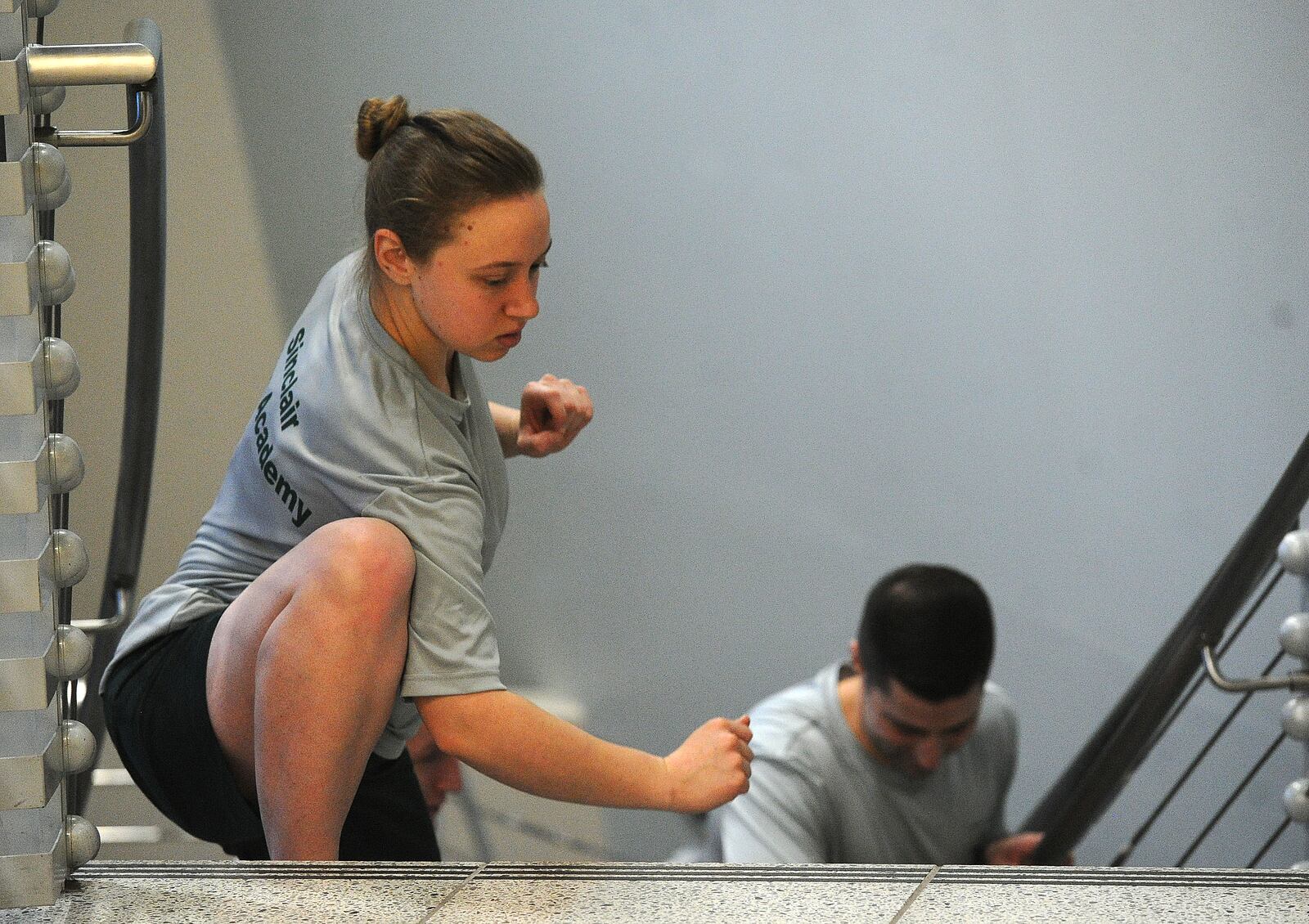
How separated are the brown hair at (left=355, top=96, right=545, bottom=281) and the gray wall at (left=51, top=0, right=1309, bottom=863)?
2.13 meters

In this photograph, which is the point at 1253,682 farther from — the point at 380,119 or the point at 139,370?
the point at 139,370

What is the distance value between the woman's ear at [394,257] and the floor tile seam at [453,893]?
21.2 inches

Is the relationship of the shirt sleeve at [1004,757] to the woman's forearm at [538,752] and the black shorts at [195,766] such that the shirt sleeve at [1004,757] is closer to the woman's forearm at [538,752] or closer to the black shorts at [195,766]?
the black shorts at [195,766]

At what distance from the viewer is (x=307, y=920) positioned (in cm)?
93

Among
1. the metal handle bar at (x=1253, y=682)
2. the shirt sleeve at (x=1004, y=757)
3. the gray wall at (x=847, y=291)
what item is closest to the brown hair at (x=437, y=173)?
the metal handle bar at (x=1253, y=682)

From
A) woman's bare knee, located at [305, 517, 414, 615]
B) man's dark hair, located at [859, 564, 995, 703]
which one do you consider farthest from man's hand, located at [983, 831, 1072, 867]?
woman's bare knee, located at [305, 517, 414, 615]

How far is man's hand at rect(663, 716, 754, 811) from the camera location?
116cm

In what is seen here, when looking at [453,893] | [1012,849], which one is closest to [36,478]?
[453,893]

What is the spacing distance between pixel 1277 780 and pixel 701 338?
1.89 meters

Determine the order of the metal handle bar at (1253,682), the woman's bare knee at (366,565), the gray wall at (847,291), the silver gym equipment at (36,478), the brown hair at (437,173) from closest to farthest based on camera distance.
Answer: the silver gym equipment at (36,478) < the woman's bare knee at (366,565) < the brown hair at (437,173) < the metal handle bar at (1253,682) < the gray wall at (847,291)

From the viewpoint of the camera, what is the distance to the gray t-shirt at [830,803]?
7.88 feet

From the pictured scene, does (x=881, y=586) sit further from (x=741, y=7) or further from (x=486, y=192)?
(x=741, y=7)

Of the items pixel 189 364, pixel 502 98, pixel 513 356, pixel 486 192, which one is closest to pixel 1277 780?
pixel 513 356

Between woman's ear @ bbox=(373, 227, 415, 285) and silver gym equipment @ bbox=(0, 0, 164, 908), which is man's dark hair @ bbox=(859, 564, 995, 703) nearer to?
woman's ear @ bbox=(373, 227, 415, 285)
